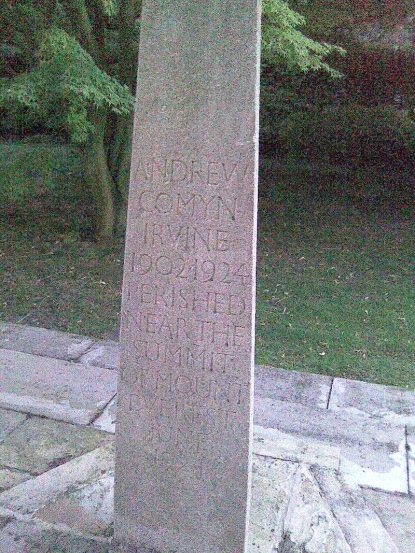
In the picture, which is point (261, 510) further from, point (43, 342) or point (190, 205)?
point (43, 342)

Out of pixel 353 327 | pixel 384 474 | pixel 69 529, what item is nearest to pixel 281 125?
pixel 353 327

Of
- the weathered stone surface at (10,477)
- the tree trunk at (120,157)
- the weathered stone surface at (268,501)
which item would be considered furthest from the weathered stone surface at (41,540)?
the tree trunk at (120,157)

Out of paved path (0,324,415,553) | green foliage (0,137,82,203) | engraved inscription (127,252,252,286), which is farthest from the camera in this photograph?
green foliage (0,137,82,203)

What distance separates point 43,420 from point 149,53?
2.73m

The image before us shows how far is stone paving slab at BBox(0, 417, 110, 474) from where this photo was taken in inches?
152

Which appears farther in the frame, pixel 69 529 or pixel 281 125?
pixel 281 125

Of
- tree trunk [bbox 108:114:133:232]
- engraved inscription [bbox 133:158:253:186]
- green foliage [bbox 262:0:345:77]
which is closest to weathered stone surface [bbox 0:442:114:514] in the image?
engraved inscription [bbox 133:158:253:186]

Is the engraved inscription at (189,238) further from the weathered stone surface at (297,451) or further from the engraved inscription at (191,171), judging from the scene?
the weathered stone surface at (297,451)

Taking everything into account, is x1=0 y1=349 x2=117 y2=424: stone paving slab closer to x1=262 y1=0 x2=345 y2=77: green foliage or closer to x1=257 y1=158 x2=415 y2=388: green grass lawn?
x1=257 y1=158 x2=415 y2=388: green grass lawn

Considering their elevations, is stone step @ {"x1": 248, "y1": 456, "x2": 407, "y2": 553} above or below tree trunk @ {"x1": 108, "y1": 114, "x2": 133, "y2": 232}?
below

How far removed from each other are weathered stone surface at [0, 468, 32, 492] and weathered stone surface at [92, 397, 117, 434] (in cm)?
67

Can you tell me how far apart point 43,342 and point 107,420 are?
1730 mm

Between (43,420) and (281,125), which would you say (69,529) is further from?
(281,125)

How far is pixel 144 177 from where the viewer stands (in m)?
2.67
